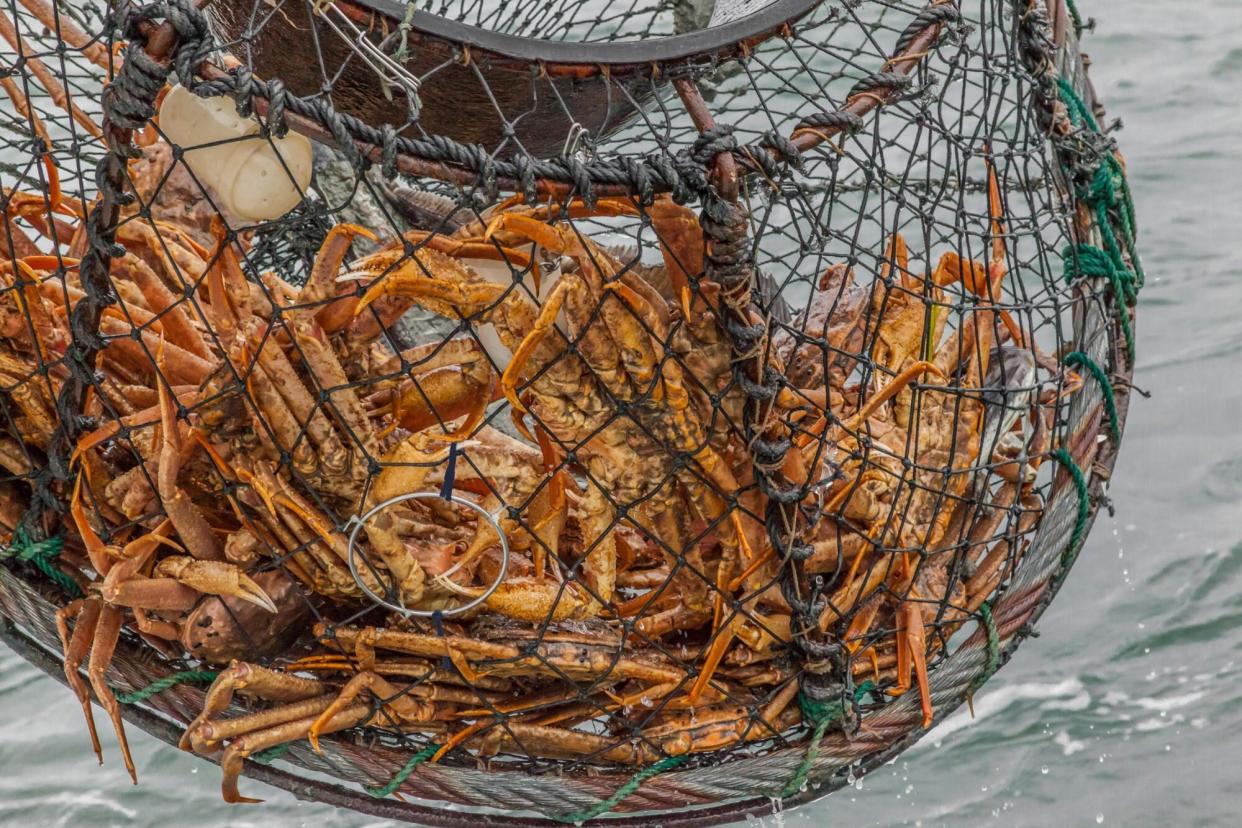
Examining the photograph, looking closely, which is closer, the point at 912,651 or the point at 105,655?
the point at 105,655

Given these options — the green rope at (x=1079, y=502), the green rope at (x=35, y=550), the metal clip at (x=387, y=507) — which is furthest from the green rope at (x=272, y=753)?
the green rope at (x=1079, y=502)

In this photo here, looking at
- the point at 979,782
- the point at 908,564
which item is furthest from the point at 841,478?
the point at 979,782

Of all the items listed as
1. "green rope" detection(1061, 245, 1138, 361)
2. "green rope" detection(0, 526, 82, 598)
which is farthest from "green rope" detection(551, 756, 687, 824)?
"green rope" detection(1061, 245, 1138, 361)

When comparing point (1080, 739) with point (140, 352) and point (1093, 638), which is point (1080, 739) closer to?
point (1093, 638)

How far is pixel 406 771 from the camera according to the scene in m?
1.80

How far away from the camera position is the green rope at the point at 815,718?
72.0 inches

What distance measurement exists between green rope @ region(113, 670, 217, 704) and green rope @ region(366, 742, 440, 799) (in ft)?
0.83

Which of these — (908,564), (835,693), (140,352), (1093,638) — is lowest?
(1093,638)

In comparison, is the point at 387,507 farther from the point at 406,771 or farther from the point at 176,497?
the point at 406,771

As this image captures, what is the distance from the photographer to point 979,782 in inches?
126

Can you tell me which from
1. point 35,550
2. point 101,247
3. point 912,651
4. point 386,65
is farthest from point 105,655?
point 912,651

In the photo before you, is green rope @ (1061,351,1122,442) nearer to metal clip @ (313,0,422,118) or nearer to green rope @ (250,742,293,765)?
metal clip @ (313,0,422,118)

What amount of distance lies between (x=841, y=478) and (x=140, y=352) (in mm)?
935

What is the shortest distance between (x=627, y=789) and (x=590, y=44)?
94cm
